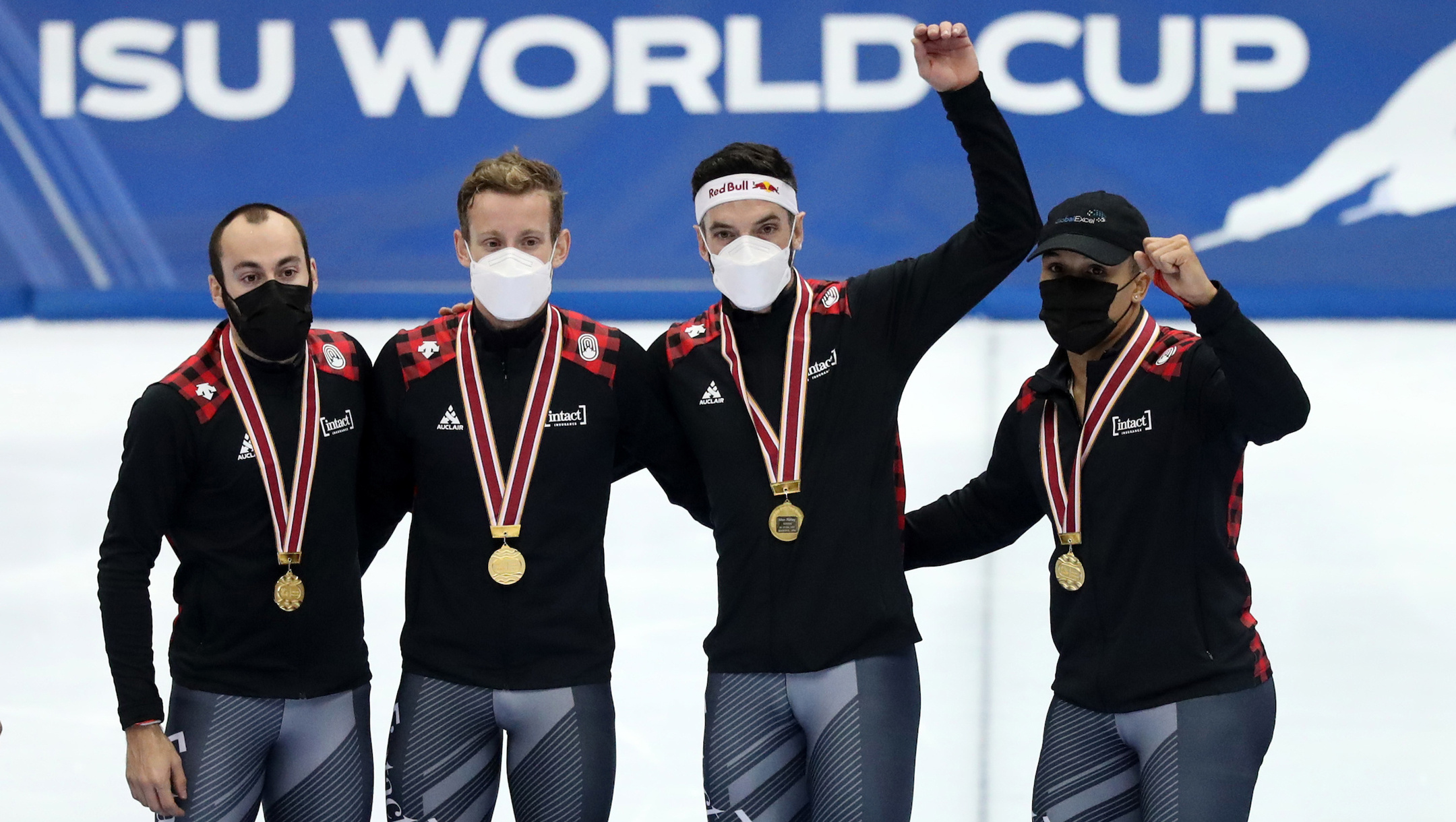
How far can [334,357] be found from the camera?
10.2 ft

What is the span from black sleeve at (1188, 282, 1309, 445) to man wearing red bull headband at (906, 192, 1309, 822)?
0.04 feet

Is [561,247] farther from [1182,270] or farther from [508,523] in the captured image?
[1182,270]

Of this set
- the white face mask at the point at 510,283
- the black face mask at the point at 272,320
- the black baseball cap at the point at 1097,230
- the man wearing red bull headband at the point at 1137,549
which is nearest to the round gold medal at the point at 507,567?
the white face mask at the point at 510,283

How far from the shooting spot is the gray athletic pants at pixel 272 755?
116 inches

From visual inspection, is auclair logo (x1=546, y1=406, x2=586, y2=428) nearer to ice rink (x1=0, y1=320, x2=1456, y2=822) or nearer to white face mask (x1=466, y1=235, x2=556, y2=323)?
white face mask (x1=466, y1=235, x2=556, y2=323)

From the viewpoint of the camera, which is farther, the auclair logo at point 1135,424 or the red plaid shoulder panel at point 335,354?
the red plaid shoulder panel at point 335,354

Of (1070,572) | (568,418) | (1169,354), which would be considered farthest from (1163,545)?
(568,418)

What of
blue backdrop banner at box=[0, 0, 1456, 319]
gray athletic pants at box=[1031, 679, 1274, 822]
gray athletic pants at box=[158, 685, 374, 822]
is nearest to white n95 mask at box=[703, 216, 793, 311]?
gray athletic pants at box=[1031, 679, 1274, 822]

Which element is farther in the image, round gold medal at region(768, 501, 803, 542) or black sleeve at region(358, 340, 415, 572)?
black sleeve at region(358, 340, 415, 572)

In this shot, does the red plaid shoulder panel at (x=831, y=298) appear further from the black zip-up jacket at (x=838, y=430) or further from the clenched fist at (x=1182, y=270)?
the clenched fist at (x=1182, y=270)

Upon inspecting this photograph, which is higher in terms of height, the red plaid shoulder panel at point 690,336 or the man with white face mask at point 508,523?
the red plaid shoulder panel at point 690,336

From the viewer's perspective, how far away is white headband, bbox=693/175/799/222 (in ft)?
9.87

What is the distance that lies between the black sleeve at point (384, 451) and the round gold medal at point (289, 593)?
281mm

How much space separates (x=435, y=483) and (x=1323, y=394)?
3.85 meters
